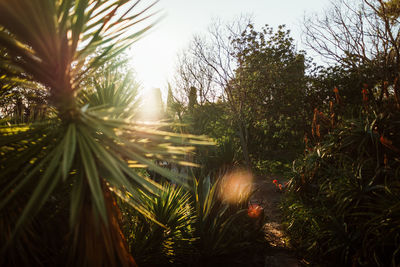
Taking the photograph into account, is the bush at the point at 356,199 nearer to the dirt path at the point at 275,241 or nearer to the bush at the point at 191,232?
the dirt path at the point at 275,241

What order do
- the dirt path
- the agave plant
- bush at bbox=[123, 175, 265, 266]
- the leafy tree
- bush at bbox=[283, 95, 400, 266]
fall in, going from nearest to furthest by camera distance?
the agave plant → bush at bbox=[283, 95, 400, 266] → bush at bbox=[123, 175, 265, 266] → the dirt path → the leafy tree

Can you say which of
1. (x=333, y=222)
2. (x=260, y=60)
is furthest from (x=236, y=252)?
(x=260, y=60)

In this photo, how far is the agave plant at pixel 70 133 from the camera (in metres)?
1.04

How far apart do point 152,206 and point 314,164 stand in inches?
104

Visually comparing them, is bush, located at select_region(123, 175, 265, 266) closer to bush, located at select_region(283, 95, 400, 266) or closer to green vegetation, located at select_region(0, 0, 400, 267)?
green vegetation, located at select_region(0, 0, 400, 267)

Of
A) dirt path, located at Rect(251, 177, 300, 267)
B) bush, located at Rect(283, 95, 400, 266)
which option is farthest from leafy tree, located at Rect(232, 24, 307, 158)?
bush, located at Rect(283, 95, 400, 266)

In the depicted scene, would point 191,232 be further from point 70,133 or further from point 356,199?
point 70,133

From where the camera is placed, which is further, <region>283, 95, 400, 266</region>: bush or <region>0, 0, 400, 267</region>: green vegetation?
<region>283, 95, 400, 266</region>: bush

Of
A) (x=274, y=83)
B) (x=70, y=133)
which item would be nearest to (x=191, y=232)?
(x=70, y=133)

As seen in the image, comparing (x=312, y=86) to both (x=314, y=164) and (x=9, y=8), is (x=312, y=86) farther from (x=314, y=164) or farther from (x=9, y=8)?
(x=9, y=8)

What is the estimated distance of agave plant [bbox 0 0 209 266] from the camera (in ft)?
3.41

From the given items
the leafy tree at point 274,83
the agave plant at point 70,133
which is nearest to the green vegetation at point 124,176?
the agave plant at point 70,133

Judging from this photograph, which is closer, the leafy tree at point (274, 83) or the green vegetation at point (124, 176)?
the green vegetation at point (124, 176)

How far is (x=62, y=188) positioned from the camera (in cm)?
147
